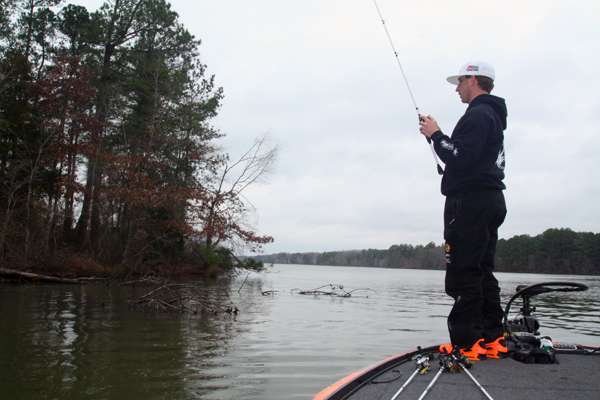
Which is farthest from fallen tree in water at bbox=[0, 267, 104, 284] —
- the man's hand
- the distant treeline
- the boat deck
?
the distant treeline

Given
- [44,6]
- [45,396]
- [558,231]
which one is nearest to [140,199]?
[44,6]

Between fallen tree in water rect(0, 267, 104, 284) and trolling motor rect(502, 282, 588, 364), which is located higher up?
trolling motor rect(502, 282, 588, 364)

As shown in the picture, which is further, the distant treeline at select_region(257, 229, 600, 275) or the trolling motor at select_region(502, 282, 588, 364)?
the distant treeline at select_region(257, 229, 600, 275)

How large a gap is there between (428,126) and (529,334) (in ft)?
5.93

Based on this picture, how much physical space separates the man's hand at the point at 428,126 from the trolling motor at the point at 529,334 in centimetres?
144

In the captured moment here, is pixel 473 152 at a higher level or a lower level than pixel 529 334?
higher

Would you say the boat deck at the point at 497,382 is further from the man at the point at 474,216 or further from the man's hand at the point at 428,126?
the man's hand at the point at 428,126

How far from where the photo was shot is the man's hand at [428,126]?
4.34 m

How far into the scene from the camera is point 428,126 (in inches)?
173

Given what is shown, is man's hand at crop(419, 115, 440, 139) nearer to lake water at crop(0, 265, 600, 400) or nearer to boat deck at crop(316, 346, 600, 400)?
boat deck at crop(316, 346, 600, 400)

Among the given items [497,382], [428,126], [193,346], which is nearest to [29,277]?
[193,346]

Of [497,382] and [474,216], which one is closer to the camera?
[497,382]

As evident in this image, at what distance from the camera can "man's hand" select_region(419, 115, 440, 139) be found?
171 inches

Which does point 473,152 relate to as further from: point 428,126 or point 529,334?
point 529,334
